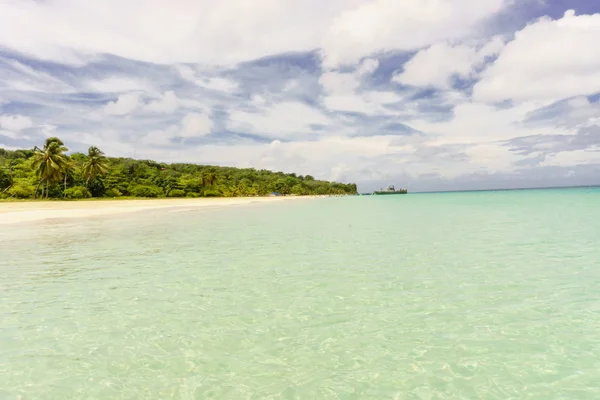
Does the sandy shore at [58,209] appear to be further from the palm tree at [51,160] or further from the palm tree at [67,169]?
the palm tree at [67,169]

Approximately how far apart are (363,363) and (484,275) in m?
7.40

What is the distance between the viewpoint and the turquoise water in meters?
5.41

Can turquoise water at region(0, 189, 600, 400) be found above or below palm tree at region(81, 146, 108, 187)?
below

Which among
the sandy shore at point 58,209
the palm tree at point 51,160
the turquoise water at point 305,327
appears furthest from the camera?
the palm tree at point 51,160

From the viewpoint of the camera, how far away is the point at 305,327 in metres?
7.53

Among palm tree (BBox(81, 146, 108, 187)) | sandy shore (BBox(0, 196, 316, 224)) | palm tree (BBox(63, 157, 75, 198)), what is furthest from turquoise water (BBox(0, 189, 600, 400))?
palm tree (BBox(81, 146, 108, 187))

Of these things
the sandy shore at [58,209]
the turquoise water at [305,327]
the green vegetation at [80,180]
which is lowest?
the turquoise water at [305,327]

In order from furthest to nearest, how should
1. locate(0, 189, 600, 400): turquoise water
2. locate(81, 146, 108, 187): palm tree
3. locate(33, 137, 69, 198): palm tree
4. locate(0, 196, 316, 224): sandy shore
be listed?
locate(81, 146, 108, 187): palm tree < locate(33, 137, 69, 198): palm tree < locate(0, 196, 316, 224): sandy shore < locate(0, 189, 600, 400): turquoise water

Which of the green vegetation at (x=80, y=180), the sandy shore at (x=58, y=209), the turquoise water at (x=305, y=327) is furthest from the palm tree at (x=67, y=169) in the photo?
the turquoise water at (x=305, y=327)

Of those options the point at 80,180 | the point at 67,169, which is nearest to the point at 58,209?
the point at 67,169

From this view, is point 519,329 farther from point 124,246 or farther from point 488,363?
point 124,246

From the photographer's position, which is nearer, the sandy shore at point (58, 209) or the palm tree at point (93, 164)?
the sandy shore at point (58, 209)

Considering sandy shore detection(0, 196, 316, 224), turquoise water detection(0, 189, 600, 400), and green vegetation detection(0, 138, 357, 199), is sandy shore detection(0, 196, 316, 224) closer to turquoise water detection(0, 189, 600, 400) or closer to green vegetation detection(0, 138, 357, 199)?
green vegetation detection(0, 138, 357, 199)

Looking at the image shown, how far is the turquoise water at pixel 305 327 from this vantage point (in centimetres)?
541
